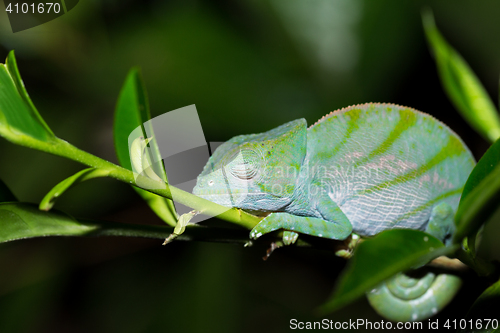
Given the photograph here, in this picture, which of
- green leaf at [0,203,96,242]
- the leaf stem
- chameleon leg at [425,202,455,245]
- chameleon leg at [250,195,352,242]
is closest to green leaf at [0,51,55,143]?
the leaf stem

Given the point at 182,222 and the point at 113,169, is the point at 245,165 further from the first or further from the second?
the point at 113,169

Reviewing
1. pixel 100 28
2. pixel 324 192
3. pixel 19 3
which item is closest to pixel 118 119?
pixel 324 192

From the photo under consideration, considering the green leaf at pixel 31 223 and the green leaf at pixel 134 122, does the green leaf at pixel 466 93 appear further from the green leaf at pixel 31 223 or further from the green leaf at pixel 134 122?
the green leaf at pixel 31 223

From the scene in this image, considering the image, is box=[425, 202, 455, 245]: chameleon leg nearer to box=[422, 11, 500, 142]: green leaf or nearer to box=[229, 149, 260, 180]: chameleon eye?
box=[422, 11, 500, 142]: green leaf

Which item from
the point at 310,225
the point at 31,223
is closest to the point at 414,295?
the point at 310,225

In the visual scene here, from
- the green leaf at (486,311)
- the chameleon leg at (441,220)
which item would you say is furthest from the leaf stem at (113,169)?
the chameleon leg at (441,220)

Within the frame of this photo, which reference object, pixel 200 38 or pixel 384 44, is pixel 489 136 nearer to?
pixel 384 44
